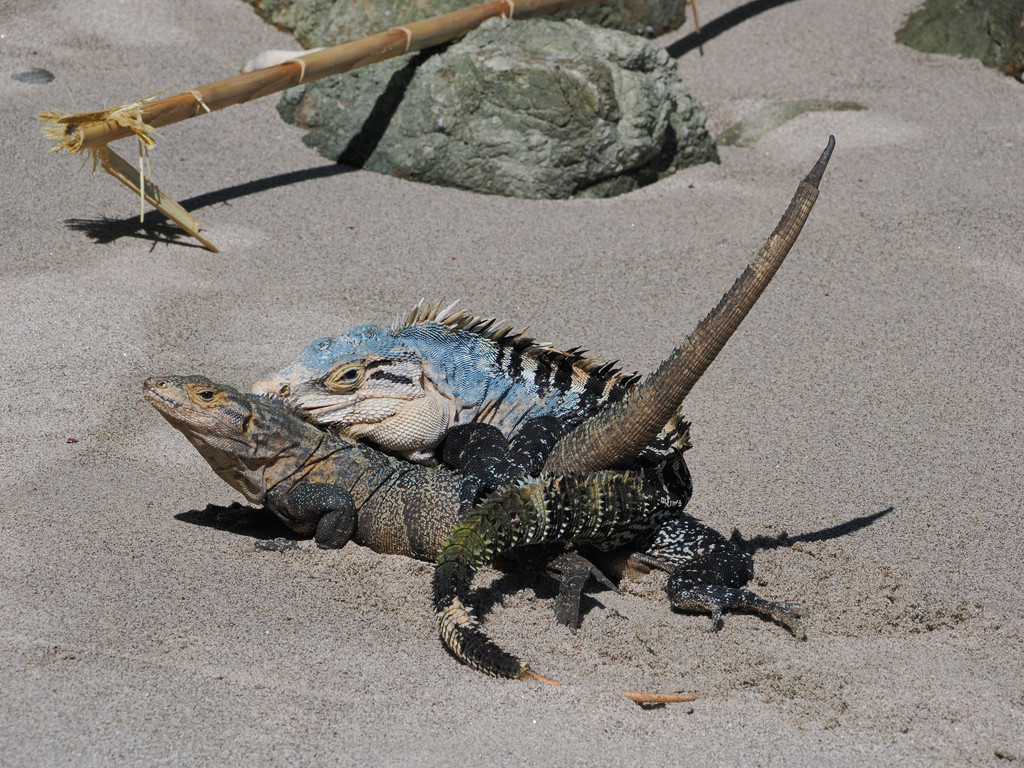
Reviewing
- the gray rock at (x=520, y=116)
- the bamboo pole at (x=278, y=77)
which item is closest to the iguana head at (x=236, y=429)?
the bamboo pole at (x=278, y=77)

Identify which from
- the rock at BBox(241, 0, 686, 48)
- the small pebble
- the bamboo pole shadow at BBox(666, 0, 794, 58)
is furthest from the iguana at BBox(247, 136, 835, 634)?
the bamboo pole shadow at BBox(666, 0, 794, 58)

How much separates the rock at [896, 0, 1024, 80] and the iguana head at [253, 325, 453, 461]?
8.39m

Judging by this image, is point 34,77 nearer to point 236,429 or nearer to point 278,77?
point 278,77

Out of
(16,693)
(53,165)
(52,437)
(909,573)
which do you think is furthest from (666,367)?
(53,165)

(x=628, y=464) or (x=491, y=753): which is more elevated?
(x=628, y=464)

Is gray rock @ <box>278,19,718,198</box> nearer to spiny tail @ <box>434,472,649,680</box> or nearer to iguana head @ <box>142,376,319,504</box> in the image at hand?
iguana head @ <box>142,376,319,504</box>

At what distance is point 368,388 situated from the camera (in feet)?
15.5

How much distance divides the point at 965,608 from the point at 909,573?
335mm

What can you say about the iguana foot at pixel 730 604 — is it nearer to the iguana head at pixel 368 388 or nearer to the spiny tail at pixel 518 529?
the spiny tail at pixel 518 529

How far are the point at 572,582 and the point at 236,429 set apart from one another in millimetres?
1628

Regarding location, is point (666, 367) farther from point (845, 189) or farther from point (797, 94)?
point (797, 94)

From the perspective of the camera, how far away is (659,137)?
8883 mm

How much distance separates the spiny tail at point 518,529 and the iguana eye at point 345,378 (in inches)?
38.9

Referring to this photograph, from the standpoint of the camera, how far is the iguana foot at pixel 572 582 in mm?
4203
